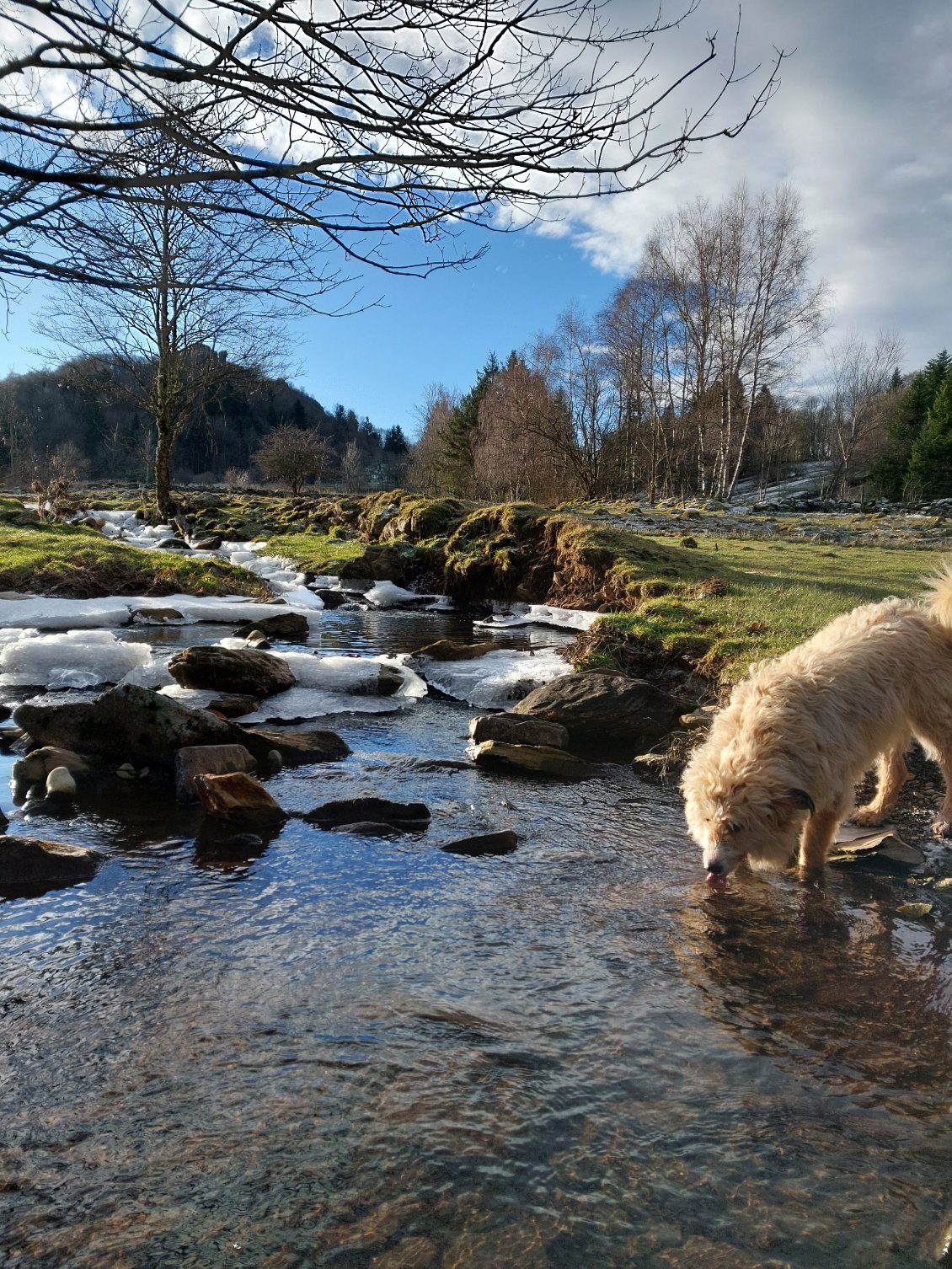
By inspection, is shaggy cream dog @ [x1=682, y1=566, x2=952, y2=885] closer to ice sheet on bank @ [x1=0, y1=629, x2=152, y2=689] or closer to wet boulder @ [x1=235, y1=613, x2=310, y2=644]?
ice sheet on bank @ [x1=0, y1=629, x2=152, y2=689]

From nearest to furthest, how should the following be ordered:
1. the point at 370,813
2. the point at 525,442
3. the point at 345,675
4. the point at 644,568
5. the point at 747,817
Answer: the point at 747,817
the point at 370,813
the point at 345,675
the point at 644,568
the point at 525,442

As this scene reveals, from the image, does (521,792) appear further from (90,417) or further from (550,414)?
(90,417)

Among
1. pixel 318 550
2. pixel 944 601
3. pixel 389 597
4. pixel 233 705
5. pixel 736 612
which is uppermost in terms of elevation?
pixel 318 550

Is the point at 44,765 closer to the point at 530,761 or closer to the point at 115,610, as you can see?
the point at 530,761

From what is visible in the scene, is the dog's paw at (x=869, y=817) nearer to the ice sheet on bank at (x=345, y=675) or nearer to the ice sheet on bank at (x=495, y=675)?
the ice sheet on bank at (x=495, y=675)

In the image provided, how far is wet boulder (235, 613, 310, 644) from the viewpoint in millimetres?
13742

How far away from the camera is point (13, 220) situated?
3.04 m

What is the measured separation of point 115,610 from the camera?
14.3 meters

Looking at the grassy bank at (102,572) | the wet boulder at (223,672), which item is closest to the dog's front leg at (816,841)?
the wet boulder at (223,672)

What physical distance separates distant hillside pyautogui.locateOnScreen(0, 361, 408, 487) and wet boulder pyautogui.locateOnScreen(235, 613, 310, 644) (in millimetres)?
65693

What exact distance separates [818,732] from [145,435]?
111 m

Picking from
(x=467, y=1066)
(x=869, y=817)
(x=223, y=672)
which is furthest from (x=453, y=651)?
(x=467, y=1066)

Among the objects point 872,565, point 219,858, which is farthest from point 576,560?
point 219,858

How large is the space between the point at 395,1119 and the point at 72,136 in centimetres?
423
